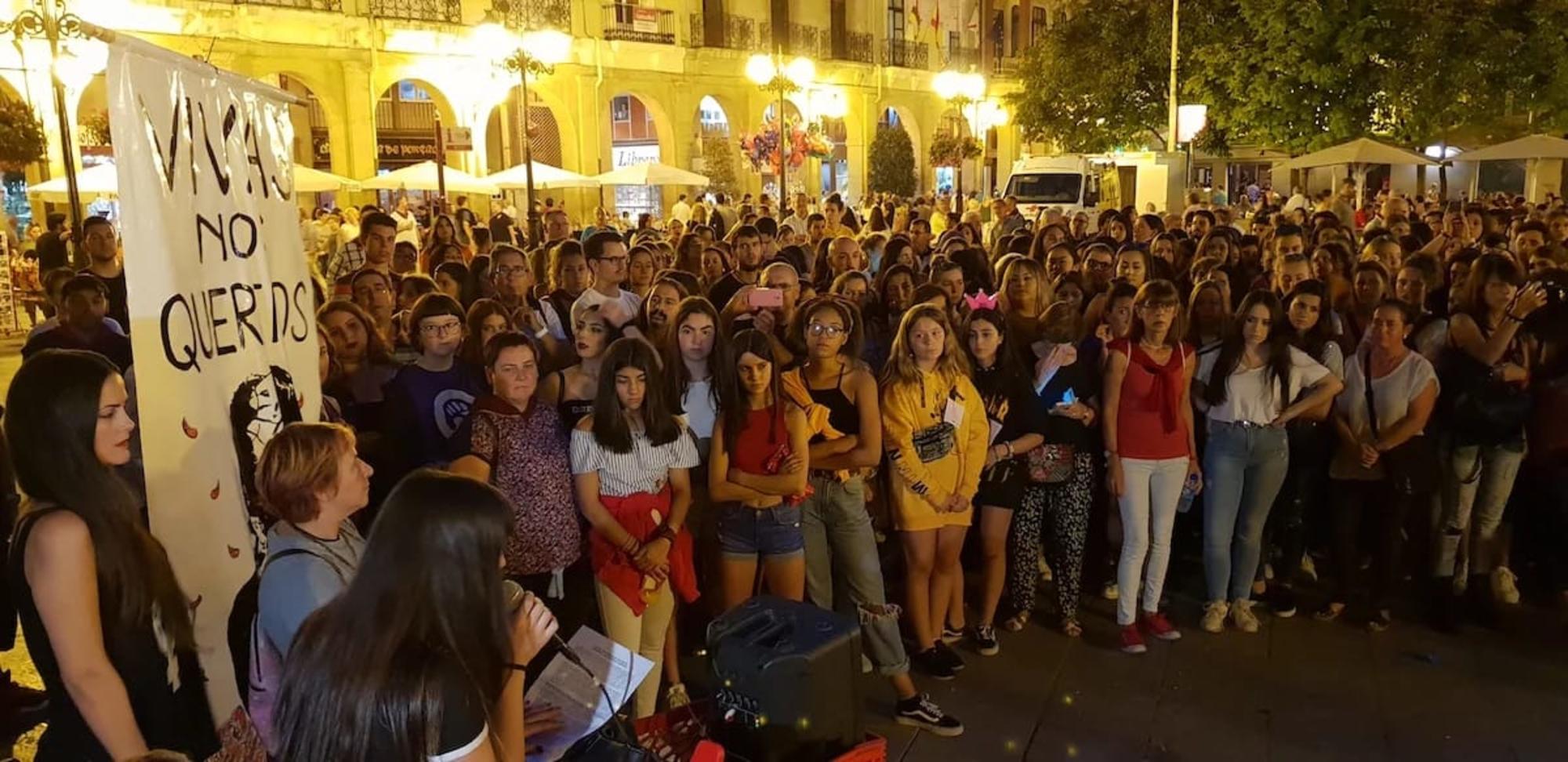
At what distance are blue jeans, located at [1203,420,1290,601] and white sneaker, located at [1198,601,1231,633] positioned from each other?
35 mm

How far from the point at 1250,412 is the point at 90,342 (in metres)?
5.83

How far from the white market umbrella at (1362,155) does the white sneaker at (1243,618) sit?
49.6 feet

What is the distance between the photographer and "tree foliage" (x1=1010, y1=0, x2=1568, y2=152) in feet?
61.0

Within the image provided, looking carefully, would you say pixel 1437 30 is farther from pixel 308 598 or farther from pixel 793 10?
pixel 308 598

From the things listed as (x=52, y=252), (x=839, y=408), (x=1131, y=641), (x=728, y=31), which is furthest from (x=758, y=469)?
(x=728, y=31)

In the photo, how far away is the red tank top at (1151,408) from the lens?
5191 millimetres

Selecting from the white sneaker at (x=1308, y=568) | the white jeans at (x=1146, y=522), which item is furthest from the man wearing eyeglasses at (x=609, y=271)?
the white sneaker at (x=1308, y=568)

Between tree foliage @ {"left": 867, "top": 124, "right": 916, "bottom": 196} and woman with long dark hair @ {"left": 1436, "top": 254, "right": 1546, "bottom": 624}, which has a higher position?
tree foliage @ {"left": 867, "top": 124, "right": 916, "bottom": 196}

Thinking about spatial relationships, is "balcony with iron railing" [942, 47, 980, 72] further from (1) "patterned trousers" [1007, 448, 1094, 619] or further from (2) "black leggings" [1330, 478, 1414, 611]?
(1) "patterned trousers" [1007, 448, 1094, 619]

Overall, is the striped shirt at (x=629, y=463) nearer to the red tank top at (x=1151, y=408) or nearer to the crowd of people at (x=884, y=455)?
the crowd of people at (x=884, y=455)

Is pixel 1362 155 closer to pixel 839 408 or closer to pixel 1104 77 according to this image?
pixel 1104 77

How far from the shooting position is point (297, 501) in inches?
107

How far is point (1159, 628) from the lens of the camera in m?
5.51

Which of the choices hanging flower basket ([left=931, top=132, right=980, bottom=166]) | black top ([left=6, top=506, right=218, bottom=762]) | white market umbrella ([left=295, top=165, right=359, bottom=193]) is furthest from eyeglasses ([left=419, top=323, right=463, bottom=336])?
hanging flower basket ([left=931, top=132, right=980, bottom=166])
